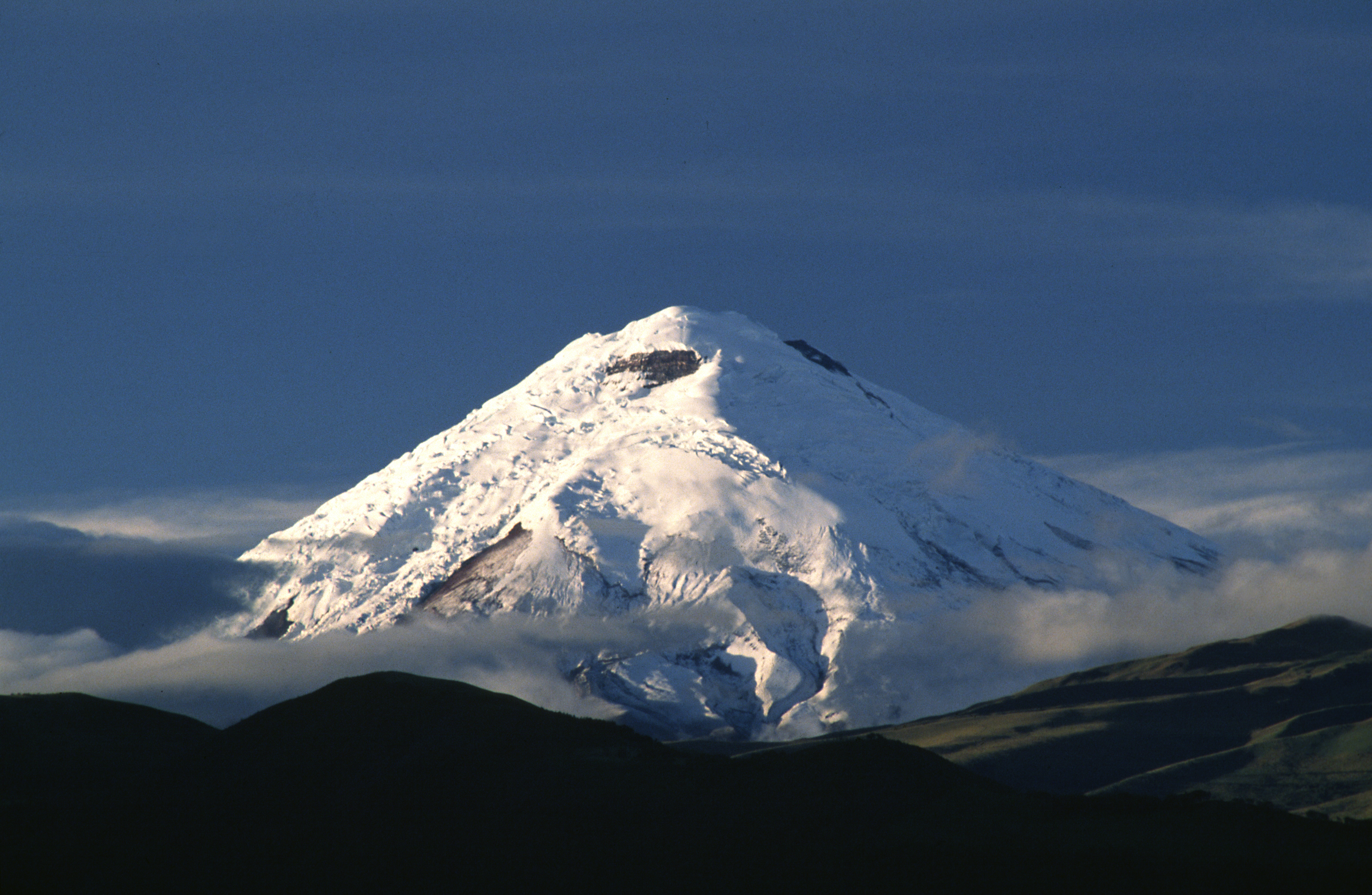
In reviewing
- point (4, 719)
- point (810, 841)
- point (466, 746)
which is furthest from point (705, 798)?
point (4, 719)

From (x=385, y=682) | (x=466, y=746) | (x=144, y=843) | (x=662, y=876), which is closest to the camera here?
(x=662, y=876)

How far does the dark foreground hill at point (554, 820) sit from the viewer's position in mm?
91562

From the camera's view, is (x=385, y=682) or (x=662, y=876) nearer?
(x=662, y=876)

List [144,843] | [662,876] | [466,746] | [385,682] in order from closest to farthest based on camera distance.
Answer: [662,876], [144,843], [466,746], [385,682]

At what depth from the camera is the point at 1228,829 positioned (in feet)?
317

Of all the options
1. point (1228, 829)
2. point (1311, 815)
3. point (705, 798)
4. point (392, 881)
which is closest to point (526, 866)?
point (392, 881)

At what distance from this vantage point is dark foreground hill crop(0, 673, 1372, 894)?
91.6 metres

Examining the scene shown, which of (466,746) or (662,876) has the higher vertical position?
(466,746)

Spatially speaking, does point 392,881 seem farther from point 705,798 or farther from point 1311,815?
point 1311,815

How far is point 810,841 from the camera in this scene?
96688 mm

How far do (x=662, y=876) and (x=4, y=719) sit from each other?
63.6 meters

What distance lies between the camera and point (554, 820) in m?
101

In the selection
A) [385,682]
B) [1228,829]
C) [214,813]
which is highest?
[385,682]

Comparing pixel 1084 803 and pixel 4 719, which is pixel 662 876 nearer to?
pixel 1084 803
